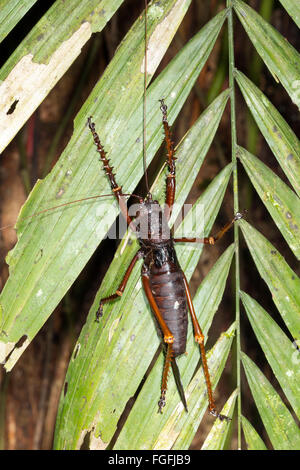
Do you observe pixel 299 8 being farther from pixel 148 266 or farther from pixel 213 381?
pixel 213 381

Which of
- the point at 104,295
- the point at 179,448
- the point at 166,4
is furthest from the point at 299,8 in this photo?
the point at 179,448

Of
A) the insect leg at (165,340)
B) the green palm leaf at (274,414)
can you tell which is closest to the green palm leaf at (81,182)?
the insect leg at (165,340)

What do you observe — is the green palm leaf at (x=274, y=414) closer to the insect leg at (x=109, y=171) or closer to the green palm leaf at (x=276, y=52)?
the insect leg at (x=109, y=171)

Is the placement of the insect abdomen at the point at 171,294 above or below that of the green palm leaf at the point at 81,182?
below

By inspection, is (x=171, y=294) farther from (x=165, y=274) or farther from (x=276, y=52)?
(x=276, y=52)

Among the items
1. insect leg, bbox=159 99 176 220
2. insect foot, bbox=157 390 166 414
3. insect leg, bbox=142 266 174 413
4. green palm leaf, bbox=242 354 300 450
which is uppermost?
insect leg, bbox=159 99 176 220

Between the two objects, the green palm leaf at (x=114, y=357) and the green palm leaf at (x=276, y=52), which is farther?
the green palm leaf at (x=114, y=357)

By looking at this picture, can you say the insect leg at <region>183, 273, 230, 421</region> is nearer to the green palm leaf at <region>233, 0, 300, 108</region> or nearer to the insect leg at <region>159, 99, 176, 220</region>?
the insect leg at <region>159, 99, 176, 220</region>

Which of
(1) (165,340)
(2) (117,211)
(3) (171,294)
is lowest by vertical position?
(1) (165,340)

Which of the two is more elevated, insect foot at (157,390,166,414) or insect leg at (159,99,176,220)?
insect leg at (159,99,176,220)

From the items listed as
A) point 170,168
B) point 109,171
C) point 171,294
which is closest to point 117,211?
point 109,171

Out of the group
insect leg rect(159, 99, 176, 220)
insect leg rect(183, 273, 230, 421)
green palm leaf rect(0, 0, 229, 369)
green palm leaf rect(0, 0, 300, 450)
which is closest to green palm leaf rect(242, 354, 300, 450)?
green palm leaf rect(0, 0, 300, 450)

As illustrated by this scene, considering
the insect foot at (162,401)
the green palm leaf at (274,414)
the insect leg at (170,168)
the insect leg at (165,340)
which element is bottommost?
the green palm leaf at (274,414)
